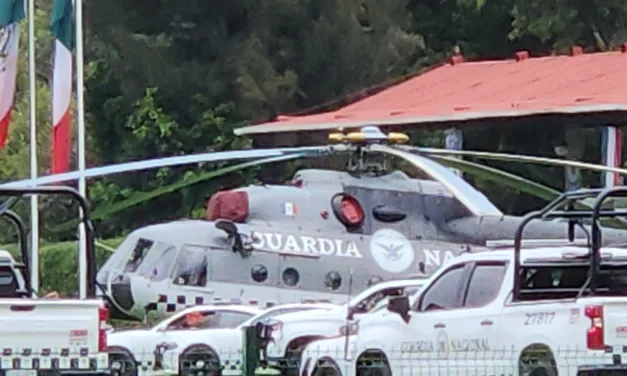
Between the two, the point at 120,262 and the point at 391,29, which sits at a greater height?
the point at 391,29

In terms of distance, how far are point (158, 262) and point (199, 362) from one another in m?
4.16

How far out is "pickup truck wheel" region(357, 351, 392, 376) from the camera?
13.6 meters

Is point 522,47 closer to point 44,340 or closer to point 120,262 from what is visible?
point 120,262

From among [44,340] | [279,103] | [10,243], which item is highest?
[279,103]

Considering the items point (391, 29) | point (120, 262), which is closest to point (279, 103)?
point (391, 29)

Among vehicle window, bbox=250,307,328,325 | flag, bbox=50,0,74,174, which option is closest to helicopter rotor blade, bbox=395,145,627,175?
vehicle window, bbox=250,307,328,325

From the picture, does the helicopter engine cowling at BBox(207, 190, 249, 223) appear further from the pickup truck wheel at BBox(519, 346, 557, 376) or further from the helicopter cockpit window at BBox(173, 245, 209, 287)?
the pickup truck wheel at BBox(519, 346, 557, 376)

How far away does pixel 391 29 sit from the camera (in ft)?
121

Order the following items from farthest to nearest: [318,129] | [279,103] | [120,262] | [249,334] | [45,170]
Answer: [45,170], [279,103], [318,129], [120,262], [249,334]

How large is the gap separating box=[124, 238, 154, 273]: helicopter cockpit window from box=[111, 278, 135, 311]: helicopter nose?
197mm

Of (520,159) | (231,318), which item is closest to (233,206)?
(231,318)

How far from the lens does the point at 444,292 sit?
13875 mm

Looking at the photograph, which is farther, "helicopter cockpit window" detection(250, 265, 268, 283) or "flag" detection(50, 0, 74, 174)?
"flag" detection(50, 0, 74, 174)

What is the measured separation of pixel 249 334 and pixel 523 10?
81.1 ft
